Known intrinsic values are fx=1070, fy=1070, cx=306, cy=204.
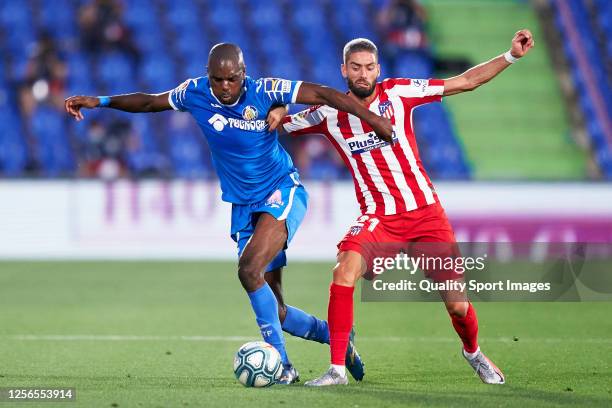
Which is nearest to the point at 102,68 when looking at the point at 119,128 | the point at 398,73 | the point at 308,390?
the point at 119,128

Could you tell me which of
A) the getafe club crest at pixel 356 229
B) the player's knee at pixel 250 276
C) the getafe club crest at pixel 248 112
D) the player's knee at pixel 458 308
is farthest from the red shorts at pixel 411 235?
the getafe club crest at pixel 248 112

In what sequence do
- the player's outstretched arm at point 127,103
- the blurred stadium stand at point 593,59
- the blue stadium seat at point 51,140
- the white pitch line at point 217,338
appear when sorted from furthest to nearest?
the blurred stadium stand at point 593,59
the blue stadium seat at point 51,140
the white pitch line at point 217,338
the player's outstretched arm at point 127,103

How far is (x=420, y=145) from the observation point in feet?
56.2

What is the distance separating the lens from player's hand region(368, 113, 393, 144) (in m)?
6.43

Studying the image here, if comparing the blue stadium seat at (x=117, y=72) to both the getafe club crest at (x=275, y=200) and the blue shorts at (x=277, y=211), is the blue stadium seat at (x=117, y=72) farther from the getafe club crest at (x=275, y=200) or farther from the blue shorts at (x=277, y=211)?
the getafe club crest at (x=275, y=200)

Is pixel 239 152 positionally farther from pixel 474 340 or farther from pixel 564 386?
pixel 564 386

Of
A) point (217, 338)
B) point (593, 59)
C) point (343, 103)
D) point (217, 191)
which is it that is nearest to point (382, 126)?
point (343, 103)

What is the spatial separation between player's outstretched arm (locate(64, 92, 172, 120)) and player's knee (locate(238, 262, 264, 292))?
123 centimetres

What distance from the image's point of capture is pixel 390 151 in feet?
22.9

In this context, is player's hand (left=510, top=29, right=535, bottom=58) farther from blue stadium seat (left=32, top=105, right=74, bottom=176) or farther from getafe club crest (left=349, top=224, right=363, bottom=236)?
blue stadium seat (left=32, top=105, right=74, bottom=176)

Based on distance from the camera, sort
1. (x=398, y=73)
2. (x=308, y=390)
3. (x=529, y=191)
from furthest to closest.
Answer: (x=398, y=73)
(x=529, y=191)
(x=308, y=390)

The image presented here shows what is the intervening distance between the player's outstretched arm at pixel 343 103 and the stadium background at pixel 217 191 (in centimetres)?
157

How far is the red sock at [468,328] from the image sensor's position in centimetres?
678

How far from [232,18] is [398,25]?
3.17 meters
